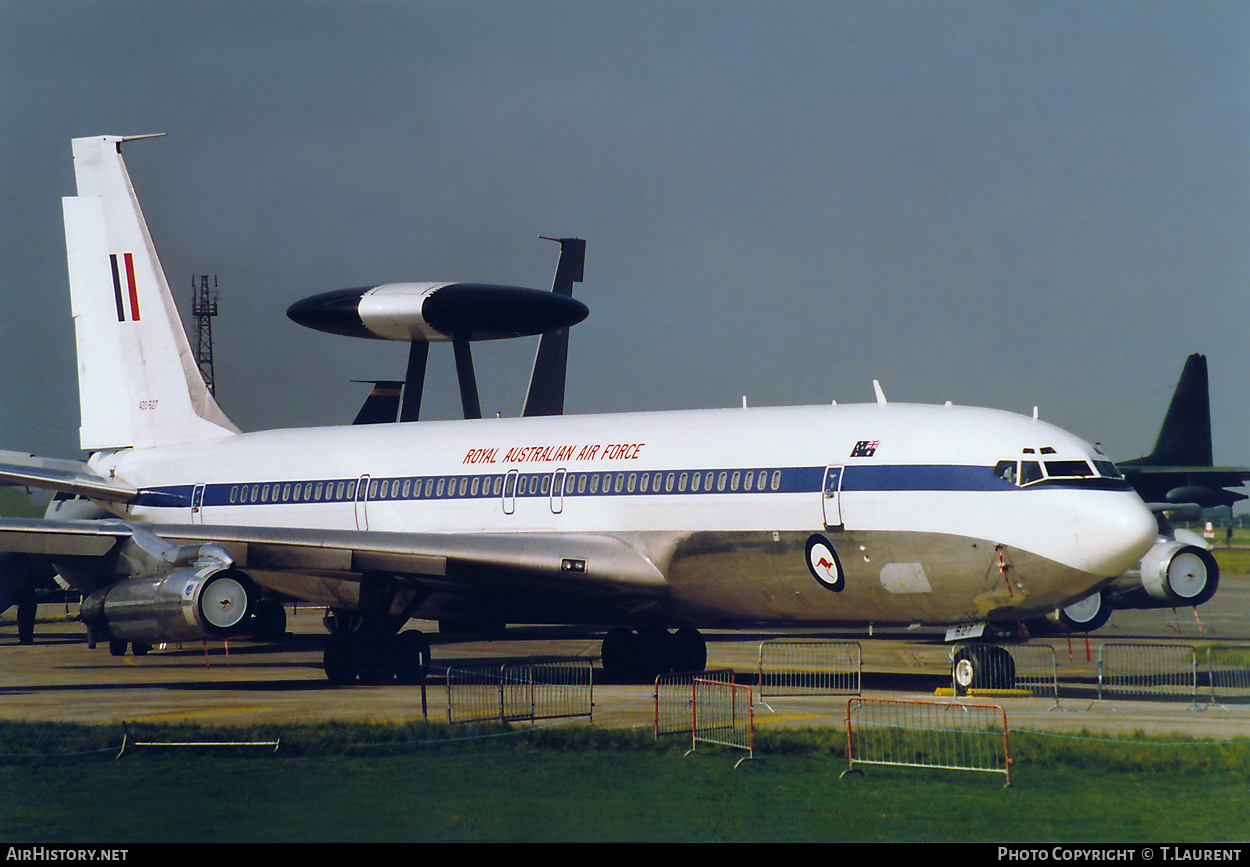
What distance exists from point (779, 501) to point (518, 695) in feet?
18.3

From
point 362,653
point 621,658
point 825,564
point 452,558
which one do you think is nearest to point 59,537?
point 362,653

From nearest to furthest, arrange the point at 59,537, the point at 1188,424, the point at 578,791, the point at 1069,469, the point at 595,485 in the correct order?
the point at 578,791
the point at 1069,469
the point at 59,537
the point at 595,485
the point at 1188,424

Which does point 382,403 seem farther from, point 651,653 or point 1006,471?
point 1006,471

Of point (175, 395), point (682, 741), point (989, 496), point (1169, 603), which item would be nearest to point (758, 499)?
point (989, 496)

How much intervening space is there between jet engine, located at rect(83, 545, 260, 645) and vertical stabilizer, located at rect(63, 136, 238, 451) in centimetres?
1208

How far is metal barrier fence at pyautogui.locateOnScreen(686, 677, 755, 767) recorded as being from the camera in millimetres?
17266

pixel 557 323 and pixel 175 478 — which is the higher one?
pixel 557 323

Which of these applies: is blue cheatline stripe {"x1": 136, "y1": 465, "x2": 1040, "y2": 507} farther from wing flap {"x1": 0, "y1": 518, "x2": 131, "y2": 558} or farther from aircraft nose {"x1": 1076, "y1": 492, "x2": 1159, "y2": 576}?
wing flap {"x1": 0, "y1": 518, "x2": 131, "y2": 558}

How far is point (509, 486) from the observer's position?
2753 centimetres

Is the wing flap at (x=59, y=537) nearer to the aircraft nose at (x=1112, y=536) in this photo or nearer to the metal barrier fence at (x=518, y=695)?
the metal barrier fence at (x=518, y=695)

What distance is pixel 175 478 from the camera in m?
33.1

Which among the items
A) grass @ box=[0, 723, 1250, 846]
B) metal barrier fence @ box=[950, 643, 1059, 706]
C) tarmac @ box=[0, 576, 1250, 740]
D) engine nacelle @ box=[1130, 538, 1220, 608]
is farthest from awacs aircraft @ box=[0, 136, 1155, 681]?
engine nacelle @ box=[1130, 538, 1220, 608]
